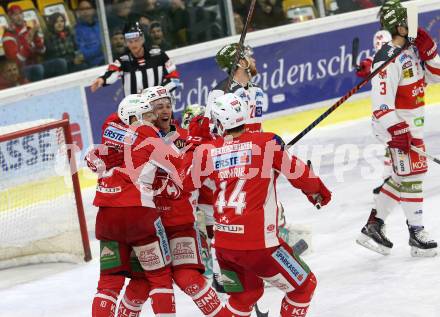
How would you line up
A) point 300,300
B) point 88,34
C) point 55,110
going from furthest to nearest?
point 88,34, point 55,110, point 300,300

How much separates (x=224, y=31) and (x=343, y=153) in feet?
7.19

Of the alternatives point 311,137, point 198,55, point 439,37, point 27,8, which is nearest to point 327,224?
point 311,137

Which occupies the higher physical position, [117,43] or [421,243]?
[117,43]

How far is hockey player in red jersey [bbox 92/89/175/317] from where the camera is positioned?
4.95 m

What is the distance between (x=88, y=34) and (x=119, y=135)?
16.5 ft

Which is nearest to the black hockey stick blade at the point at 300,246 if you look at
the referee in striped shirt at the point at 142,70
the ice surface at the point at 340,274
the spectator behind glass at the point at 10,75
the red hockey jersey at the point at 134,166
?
the ice surface at the point at 340,274

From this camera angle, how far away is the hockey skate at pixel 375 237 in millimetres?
6344

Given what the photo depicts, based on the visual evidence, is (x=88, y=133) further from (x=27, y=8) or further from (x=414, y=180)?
(x=414, y=180)

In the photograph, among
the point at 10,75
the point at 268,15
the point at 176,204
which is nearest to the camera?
the point at 176,204

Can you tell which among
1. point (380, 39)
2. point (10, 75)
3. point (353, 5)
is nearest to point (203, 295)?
point (380, 39)

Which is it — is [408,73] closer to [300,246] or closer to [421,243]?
[421,243]

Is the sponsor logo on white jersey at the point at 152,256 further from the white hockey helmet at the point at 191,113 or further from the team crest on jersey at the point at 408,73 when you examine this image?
the team crest on jersey at the point at 408,73

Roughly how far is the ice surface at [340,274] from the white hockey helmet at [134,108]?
4.51 ft

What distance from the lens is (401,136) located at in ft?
20.0
